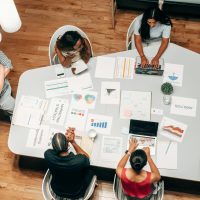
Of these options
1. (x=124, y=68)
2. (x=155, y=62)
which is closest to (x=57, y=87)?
(x=124, y=68)

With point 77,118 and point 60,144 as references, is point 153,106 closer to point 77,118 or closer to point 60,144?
point 77,118

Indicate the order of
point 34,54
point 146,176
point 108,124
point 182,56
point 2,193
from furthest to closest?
1. point 34,54
2. point 2,193
3. point 182,56
4. point 108,124
5. point 146,176

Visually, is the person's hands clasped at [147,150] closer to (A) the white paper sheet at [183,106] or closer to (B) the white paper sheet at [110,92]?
(A) the white paper sheet at [183,106]

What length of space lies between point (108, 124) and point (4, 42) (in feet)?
8.09

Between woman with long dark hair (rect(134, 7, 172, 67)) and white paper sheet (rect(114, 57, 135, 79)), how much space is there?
0.13m

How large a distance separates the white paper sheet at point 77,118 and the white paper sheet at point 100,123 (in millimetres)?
51

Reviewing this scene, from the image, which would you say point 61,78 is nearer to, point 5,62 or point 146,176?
point 5,62

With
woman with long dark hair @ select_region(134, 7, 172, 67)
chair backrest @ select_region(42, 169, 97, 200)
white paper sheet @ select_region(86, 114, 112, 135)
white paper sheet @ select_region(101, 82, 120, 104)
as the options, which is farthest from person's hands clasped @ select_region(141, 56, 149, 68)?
chair backrest @ select_region(42, 169, 97, 200)

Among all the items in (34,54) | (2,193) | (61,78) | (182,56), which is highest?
(182,56)

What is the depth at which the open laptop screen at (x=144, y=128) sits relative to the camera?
330 centimetres

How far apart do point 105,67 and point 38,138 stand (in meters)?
1.02

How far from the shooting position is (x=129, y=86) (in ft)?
11.7

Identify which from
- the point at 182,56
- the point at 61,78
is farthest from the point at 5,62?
the point at 182,56

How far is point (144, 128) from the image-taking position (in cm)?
332
